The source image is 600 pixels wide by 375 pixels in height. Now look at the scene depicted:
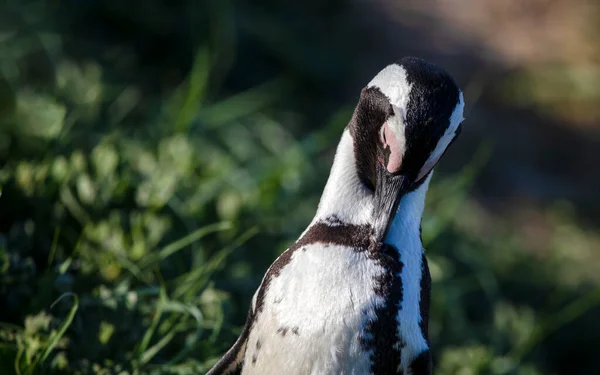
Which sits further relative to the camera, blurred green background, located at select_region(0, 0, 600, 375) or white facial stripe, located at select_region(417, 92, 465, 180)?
blurred green background, located at select_region(0, 0, 600, 375)

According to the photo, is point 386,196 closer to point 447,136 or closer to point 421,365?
point 447,136

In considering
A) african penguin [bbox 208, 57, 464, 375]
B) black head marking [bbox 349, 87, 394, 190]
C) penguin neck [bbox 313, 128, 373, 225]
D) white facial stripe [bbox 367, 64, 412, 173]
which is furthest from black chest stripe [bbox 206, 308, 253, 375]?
white facial stripe [bbox 367, 64, 412, 173]

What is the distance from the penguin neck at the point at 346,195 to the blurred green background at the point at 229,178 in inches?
13.0

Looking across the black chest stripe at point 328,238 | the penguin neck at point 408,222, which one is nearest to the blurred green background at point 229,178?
the penguin neck at point 408,222

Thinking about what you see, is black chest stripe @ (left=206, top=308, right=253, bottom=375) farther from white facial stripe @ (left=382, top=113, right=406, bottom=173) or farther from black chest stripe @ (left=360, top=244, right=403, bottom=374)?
white facial stripe @ (left=382, top=113, right=406, bottom=173)

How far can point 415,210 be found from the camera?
1804 millimetres

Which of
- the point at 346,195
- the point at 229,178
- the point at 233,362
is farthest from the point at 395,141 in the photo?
the point at 229,178

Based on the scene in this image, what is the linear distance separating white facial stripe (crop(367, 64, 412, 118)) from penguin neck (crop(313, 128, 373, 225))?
0.17m

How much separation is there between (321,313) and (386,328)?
135 mm

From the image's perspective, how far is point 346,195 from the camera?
1793 millimetres

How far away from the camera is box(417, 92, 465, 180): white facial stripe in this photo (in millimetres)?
1657

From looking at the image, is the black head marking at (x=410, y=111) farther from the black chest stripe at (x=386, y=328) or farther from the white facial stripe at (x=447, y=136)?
the black chest stripe at (x=386, y=328)

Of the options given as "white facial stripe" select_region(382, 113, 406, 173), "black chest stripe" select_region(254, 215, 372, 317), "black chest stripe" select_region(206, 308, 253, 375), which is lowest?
"black chest stripe" select_region(206, 308, 253, 375)

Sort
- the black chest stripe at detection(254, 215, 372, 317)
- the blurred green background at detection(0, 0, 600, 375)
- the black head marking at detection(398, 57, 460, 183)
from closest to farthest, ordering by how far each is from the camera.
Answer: the black head marking at detection(398, 57, 460, 183) → the black chest stripe at detection(254, 215, 372, 317) → the blurred green background at detection(0, 0, 600, 375)
